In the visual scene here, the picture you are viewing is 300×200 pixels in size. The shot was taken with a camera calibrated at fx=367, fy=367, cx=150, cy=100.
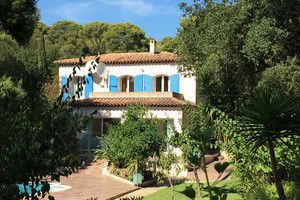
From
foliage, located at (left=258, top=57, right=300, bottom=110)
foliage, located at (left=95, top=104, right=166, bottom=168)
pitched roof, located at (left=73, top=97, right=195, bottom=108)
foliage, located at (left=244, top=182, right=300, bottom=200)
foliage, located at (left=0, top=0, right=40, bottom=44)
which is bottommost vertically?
foliage, located at (left=244, top=182, right=300, bottom=200)

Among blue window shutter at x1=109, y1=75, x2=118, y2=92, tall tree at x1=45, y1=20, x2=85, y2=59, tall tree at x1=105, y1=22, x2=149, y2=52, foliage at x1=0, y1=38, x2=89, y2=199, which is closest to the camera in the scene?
foliage at x1=0, y1=38, x2=89, y2=199

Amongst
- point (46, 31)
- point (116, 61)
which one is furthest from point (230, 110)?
point (46, 31)

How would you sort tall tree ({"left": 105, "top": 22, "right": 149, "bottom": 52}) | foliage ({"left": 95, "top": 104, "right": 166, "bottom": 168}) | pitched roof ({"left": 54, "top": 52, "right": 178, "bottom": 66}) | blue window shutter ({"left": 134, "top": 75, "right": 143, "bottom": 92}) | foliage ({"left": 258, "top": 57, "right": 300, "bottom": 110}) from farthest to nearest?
tall tree ({"left": 105, "top": 22, "right": 149, "bottom": 52}), blue window shutter ({"left": 134, "top": 75, "right": 143, "bottom": 92}), pitched roof ({"left": 54, "top": 52, "right": 178, "bottom": 66}), foliage ({"left": 95, "top": 104, "right": 166, "bottom": 168}), foliage ({"left": 258, "top": 57, "right": 300, "bottom": 110})

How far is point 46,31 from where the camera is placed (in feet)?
208

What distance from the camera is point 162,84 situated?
27516 mm

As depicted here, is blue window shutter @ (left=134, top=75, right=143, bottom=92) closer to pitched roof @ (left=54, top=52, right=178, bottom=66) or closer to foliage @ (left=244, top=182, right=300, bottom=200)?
pitched roof @ (left=54, top=52, right=178, bottom=66)

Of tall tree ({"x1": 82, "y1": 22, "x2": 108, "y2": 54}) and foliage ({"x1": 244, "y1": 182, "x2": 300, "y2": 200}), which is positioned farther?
tall tree ({"x1": 82, "y1": 22, "x2": 108, "y2": 54})

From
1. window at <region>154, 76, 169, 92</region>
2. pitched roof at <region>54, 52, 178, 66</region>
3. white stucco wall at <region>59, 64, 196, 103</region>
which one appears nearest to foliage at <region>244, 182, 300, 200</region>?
white stucco wall at <region>59, 64, 196, 103</region>

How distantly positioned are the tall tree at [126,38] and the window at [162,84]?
27.6 m

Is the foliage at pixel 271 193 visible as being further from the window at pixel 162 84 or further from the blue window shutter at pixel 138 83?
the blue window shutter at pixel 138 83

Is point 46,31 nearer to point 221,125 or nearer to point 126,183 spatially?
point 126,183

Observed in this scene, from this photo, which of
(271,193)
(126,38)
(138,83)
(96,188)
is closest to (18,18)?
(96,188)

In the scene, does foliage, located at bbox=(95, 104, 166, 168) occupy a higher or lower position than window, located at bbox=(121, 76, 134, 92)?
lower

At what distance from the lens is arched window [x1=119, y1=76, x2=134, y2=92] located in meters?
28.3
